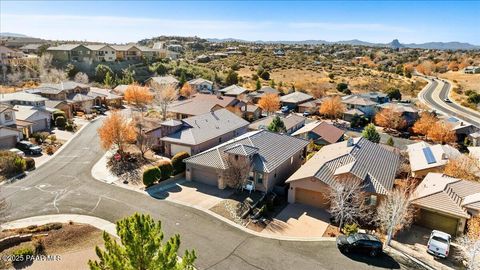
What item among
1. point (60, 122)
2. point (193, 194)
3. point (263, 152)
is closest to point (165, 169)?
point (193, 194)

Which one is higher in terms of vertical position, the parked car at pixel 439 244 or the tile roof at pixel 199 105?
the tile roof at pixel 199 105

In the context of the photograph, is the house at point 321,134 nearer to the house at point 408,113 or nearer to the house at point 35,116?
the house at point 408,113

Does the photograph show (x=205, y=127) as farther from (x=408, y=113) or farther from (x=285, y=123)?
(x=408, y=113)

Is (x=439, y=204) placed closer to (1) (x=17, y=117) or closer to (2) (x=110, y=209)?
(2) (x=110, y=209)

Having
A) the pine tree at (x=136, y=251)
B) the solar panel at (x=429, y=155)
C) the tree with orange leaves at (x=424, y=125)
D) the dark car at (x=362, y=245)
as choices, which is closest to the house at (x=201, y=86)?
the tree with orange leaves at (x=424, y=125)

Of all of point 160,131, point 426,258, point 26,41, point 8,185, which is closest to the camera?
point 426,258

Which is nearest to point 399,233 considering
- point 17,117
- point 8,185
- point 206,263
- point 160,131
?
point 206,263

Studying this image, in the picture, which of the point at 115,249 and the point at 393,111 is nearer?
the point at 115,249
